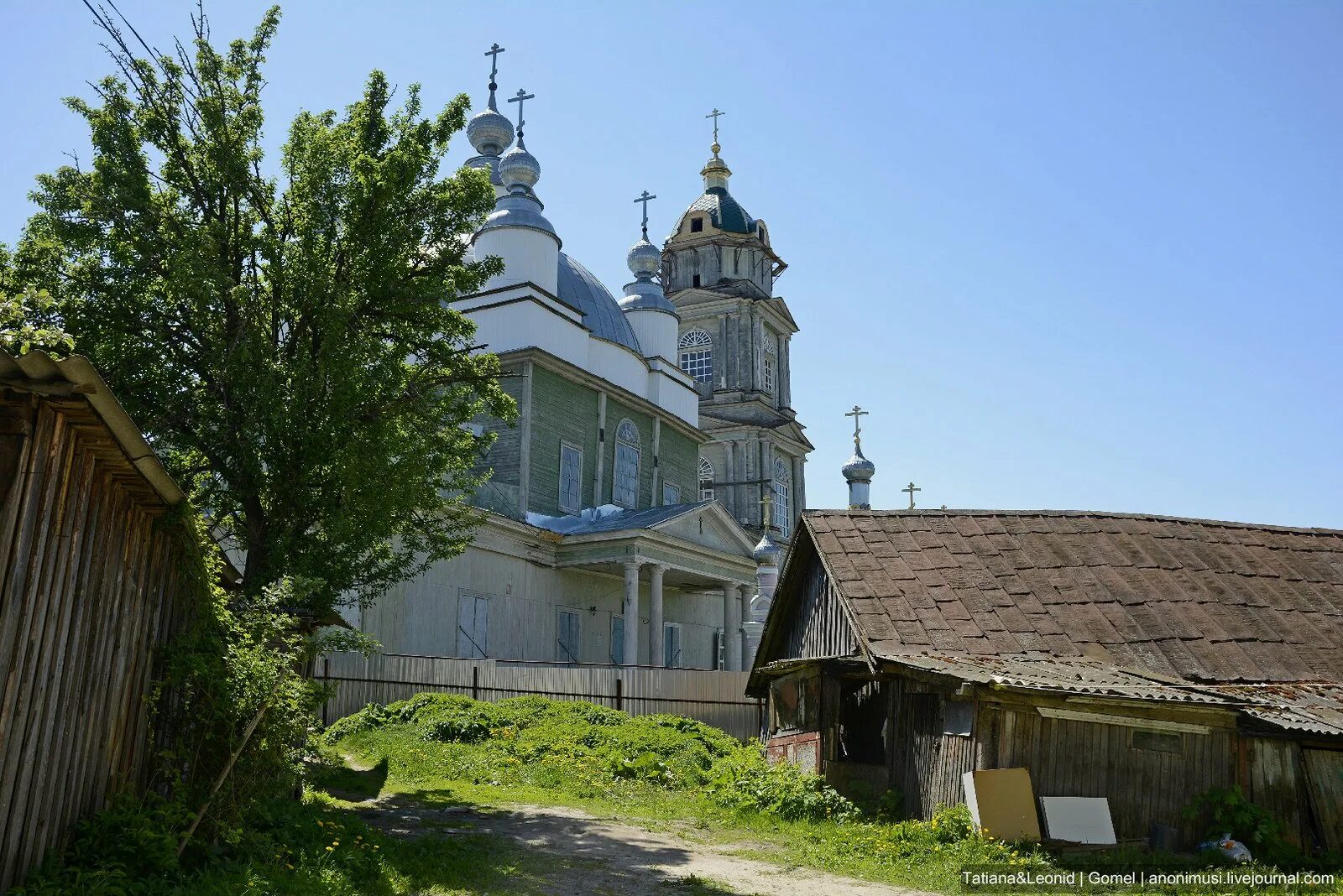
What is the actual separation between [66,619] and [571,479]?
69.6 feet

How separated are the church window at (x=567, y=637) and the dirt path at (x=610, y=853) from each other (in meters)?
12.8

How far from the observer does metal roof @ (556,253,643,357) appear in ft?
101

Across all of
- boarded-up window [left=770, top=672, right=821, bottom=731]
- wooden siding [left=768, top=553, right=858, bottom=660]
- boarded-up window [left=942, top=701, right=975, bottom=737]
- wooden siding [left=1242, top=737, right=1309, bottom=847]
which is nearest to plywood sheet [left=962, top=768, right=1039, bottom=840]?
boarded-up window [left=942, top=701, right=975, bottom=737]

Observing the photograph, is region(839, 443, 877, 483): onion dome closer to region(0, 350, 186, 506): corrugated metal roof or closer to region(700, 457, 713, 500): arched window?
region(700, 457, 713, 500): arched window

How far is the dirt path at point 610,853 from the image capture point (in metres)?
9.42

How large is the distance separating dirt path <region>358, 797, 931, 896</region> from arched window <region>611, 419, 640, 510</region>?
16433 mm

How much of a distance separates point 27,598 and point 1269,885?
9.78m

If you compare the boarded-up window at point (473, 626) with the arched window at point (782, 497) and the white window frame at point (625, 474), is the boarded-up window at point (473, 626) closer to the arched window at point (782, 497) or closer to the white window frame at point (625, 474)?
the white window frame at point (625, 474)

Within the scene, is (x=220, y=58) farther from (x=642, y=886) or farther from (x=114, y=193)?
(x=642, y=886)

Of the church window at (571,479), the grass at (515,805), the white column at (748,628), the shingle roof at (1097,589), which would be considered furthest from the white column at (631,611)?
the shingle roof at (1097,589)

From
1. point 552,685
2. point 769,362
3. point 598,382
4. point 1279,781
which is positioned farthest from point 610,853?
point 769,362

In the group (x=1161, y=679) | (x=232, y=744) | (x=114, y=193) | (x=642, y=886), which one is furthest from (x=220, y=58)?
(x=1161, y=679)

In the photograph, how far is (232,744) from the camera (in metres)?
8.21

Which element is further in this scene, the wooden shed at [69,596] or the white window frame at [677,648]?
the white window frame at [677,648]
